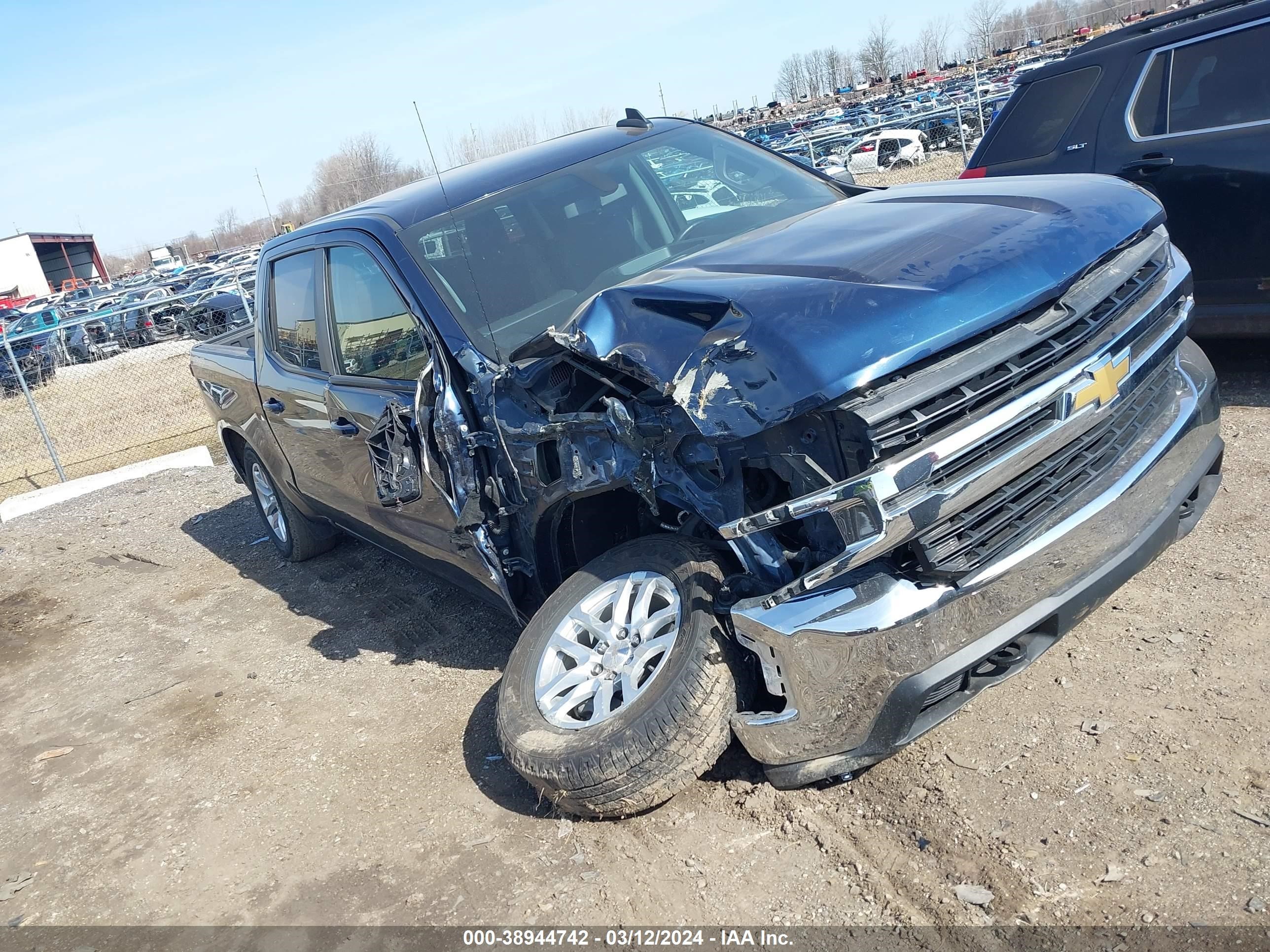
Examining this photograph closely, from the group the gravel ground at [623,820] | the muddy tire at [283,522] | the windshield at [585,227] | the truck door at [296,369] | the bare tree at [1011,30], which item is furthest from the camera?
the bare tree at [1011,30]

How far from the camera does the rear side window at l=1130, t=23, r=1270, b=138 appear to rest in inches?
200

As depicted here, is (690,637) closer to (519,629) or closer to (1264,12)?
(519,629)

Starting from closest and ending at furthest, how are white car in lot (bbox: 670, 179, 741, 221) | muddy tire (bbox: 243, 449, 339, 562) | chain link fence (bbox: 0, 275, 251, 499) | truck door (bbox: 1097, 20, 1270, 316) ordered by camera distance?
1. white car in lot (bbox: 670, 179, 741, 221)
2. truck door (bbox: 1097, 20, 1270, 316)
3. muddy tire (bbox: 243, 449, 339, 562)
4. chain link fence (bbox: 0, 275, 251, 499)

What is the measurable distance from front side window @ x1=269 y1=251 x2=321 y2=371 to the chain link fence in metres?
6.78

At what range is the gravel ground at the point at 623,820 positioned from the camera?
8.63 feet

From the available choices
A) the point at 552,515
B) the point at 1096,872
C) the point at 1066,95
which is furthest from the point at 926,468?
the point at 1066,95

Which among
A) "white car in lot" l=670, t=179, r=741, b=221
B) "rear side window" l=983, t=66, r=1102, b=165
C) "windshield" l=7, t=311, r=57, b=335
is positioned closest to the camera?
"white car in lot" l=670, t=179, r=741, b=221

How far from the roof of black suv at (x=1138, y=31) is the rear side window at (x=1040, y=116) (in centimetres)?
4

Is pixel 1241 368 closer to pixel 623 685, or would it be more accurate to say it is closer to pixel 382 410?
pixel 623 685

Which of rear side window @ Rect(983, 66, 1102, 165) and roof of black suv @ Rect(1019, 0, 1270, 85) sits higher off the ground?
roof of black suv @ Rect(1019, 0, 1270, 85)

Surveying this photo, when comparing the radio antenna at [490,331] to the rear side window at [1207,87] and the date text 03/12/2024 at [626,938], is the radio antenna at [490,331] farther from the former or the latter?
the rear side window at [1207,87]

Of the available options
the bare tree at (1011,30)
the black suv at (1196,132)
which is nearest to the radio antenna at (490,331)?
the black suv at (1196,132)

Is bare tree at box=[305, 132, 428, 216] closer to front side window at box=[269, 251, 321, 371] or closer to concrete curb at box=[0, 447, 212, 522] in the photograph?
front side window at box=[269, 251, 321, 371]

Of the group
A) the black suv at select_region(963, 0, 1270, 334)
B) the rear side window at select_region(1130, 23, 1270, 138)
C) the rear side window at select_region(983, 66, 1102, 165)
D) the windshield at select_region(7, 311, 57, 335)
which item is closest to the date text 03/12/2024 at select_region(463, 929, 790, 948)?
the black suv at select_region(963, 0, 1270, 334)
